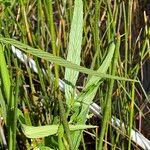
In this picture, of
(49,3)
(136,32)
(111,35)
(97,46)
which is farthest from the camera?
(136,32)

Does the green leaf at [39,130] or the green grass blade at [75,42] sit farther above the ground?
the green grass blade at [75,42]

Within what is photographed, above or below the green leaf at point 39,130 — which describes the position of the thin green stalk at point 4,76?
above

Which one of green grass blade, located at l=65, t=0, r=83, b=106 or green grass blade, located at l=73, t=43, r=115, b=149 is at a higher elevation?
green grass blade, located at l=65, t=0, r=83, b=106

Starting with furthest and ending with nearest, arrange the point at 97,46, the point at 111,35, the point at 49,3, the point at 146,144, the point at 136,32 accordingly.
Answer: the point at 136,32 < the point at 146,144 < the point at 111,35 < the point at 97,46 < the point at 49,3

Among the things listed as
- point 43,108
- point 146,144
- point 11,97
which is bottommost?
point 146,144

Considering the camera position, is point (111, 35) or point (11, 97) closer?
point (11, 97)

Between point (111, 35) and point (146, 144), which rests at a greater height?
point (111, 35)

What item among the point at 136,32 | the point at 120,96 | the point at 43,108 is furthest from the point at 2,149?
the point at 136,32

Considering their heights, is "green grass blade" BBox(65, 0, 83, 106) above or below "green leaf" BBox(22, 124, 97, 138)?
above

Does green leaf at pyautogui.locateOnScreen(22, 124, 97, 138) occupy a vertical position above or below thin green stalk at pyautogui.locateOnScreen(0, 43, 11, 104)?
below

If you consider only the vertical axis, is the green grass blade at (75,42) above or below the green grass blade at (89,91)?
above

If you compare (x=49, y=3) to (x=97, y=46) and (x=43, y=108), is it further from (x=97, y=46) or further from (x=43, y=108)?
(x=43, y=108)
